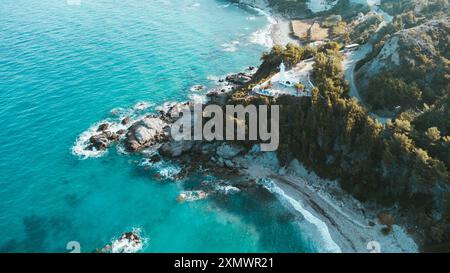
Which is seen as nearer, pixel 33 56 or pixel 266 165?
pixel 266 165

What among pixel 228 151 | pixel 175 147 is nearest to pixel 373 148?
pixel 228 151

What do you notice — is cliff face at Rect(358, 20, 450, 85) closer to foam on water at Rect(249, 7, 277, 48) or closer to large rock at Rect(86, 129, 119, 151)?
foam on water at Rect(249, 7, 277, 48)

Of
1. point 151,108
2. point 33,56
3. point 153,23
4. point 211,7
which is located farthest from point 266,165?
point 211,7

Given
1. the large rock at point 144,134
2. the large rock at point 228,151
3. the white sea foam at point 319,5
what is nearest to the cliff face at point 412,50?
the large rock at point 228,151

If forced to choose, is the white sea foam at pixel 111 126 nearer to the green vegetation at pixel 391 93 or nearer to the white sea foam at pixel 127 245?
the white sea foam at pixel 127 245

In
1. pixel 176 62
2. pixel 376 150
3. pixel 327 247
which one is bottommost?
pixel 327 247

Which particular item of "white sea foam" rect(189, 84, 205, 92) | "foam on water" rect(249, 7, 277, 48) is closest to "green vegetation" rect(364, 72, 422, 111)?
"white sea foam" rect(189, 84, 205, 92)

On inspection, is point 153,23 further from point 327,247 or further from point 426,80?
point 327,247
